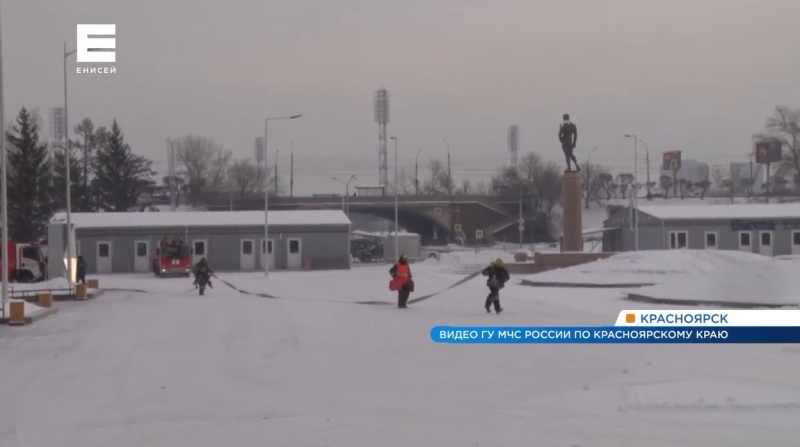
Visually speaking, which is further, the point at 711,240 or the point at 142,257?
the point at 711,240

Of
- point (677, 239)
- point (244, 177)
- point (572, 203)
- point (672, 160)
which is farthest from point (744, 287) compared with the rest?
point (244, 177)

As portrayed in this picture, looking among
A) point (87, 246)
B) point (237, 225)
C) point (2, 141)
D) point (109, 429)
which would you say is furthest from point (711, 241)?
point (109, 429)

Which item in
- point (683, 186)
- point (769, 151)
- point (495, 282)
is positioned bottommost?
point (495, 282)

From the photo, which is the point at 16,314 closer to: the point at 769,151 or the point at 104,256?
the point at 104,256

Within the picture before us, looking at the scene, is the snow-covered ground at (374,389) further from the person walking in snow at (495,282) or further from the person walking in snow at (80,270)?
the person walking in snow at (80,270)

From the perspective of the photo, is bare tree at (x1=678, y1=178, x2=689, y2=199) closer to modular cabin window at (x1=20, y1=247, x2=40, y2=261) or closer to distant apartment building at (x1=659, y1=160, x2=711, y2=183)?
distant apartment building at (x1=659, y1=160, x2=711, y2=183)

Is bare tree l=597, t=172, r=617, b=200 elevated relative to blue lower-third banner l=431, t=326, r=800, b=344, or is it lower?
elevated

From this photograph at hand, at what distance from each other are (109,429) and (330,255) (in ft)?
172

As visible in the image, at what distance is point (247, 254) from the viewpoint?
206 feet

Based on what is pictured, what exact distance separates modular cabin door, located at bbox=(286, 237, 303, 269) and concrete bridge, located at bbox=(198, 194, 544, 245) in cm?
2365

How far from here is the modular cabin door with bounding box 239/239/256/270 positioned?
2462 inches

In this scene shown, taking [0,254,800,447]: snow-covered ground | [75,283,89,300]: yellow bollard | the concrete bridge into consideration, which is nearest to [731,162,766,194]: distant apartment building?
the concrete bridge

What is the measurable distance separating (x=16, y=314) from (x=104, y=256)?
38612 mm

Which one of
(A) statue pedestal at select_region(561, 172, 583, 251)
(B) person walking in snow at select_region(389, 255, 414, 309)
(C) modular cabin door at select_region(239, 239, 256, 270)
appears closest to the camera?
(B) person walking in snow at select_region(389, 255, 414, 309)
